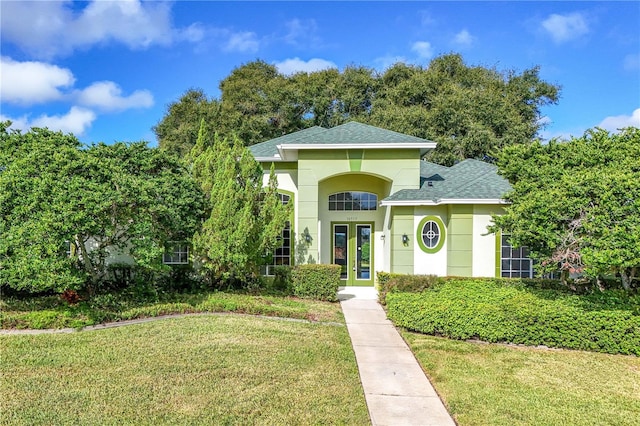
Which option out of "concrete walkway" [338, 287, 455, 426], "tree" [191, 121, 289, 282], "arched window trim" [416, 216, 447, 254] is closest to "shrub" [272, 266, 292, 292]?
"tree" [191, 121, 289, 282]

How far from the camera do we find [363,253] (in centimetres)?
1559

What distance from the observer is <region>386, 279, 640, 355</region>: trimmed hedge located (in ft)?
25.1

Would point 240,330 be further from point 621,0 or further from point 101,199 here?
point 621,0

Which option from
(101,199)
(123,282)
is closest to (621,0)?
(101,199)

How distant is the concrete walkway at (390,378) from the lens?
4.86m

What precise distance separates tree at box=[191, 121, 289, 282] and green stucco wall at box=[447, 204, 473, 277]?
565 centimetres

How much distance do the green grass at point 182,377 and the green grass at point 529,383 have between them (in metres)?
1.50

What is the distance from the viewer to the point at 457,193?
12578mm

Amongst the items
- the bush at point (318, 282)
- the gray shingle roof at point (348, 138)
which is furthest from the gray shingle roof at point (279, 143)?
the bush at point (318, 282)

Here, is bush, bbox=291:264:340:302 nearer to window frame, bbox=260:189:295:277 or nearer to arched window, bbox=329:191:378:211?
window frame, bbox=260:189:295:277

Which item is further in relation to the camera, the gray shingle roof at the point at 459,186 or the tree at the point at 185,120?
the tree at the point at 185,120

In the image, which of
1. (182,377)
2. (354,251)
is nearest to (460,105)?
(354,251)

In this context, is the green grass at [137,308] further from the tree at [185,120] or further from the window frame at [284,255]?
the tree at [185,120]

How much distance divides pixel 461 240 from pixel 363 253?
14.1 ft
